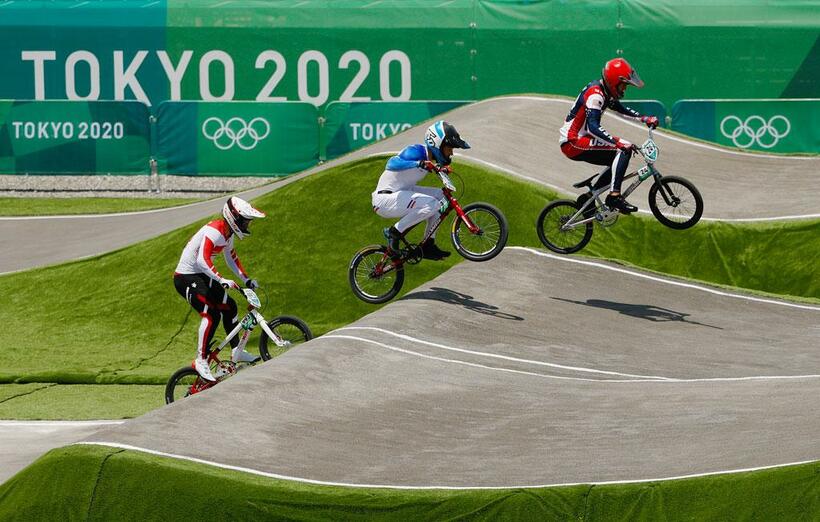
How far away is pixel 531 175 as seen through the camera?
21.8m

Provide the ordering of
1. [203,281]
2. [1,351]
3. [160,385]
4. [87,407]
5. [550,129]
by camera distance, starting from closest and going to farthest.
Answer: [203,281]
[87,407]
[160,385]
[1,351]
[550,129]

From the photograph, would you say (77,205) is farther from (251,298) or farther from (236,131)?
(251,298)

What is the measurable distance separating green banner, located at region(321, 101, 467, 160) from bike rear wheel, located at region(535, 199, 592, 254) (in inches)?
483

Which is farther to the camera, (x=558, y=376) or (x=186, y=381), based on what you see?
(x=186, y=381)

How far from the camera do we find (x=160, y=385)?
18.1 metres

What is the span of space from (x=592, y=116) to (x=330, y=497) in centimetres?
950

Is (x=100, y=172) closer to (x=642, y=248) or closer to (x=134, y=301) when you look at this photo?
(x=134, y=301)

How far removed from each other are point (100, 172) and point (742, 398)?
2102 cm

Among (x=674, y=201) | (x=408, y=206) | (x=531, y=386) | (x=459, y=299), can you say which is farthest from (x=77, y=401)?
(x=674, y=201)

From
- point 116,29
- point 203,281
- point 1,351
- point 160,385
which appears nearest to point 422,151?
point 203,281

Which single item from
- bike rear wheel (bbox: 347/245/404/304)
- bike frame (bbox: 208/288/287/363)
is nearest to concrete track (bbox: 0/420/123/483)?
bike frame (bbox: 208/288/287/363)

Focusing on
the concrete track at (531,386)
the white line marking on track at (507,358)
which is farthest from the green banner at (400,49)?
the white line marking on track at (507,358)

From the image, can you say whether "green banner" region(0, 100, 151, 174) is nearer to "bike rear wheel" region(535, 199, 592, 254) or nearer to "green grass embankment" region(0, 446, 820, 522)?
"bike rear wheel" region(535, 199, 592, 254)

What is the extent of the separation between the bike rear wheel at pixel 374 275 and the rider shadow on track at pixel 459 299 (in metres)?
0.28
